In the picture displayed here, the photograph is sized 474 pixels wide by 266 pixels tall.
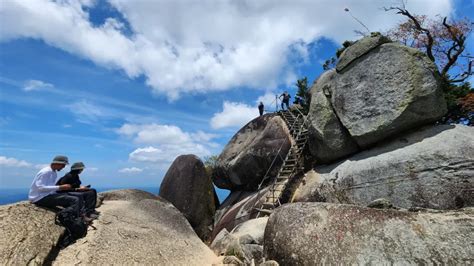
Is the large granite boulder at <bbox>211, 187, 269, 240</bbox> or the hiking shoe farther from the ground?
the hiking shoe

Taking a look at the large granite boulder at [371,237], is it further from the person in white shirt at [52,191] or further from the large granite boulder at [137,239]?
the person in white shirt at [52,191]

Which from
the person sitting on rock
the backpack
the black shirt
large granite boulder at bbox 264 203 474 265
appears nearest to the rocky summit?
large granite boulder at bbox 264 203 474 265

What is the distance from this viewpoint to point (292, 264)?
8.86 metres

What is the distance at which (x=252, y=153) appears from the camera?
2389 cm

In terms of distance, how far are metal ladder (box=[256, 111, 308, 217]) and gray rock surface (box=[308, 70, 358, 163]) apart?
1.63m

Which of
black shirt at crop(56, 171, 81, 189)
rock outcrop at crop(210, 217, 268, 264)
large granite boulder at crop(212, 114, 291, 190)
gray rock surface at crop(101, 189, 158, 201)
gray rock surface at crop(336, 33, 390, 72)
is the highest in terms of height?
gray rock surface at crop(336, 33, 390, 72)

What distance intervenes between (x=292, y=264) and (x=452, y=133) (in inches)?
408

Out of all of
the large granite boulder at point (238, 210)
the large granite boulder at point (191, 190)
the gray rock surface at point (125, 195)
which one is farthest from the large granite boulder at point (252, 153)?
the gray rock surface at point (125, 195)

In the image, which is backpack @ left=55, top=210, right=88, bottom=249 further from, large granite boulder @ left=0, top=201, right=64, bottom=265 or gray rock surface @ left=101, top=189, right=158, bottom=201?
gray rock surface @ left=101, top=189, right=158, bottom=201

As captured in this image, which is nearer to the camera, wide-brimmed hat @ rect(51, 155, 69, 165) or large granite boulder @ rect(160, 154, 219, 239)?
wide-brimmed hat @ rect(51, 155, 69, 165)

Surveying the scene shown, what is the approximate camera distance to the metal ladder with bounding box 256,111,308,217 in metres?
19.8

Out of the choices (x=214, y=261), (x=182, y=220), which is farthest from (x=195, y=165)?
(x=214, y=261)

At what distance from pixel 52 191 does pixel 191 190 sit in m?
12.9

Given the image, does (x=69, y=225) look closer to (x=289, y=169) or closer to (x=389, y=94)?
(x=389, y=94)
